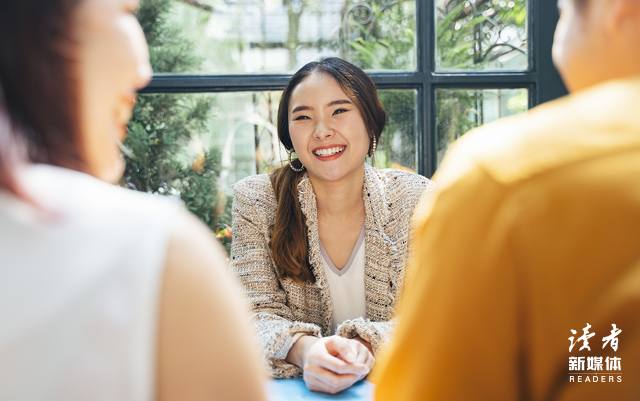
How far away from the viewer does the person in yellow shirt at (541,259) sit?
41cm

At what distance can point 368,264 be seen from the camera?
A: 1654 millimetres

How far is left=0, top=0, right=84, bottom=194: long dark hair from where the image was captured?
36cm

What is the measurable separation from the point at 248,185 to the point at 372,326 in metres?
0.75

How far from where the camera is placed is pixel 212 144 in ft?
7.36

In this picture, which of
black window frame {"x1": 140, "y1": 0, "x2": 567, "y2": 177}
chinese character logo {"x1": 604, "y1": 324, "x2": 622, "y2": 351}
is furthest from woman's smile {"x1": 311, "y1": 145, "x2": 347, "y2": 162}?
chinese character logo {"x1": 604, "y1": 324, "x2": 622, "y2": 351}

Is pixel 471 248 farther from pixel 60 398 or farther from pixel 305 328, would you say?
pixel 305 328

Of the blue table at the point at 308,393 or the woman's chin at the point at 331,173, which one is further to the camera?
the woman's chin at the point at 331,173

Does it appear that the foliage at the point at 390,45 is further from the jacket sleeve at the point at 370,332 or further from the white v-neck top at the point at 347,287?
the jacket sleeve at the point at 370,332

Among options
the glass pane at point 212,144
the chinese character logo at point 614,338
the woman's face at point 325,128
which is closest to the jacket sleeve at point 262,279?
the woman's face at point 325,128

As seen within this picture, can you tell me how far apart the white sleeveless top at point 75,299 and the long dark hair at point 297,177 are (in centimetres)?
123

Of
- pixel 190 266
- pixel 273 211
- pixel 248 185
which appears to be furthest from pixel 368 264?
pixel 190 266

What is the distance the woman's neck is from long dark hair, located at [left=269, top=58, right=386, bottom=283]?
10 centimetres

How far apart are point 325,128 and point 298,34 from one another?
734 mm

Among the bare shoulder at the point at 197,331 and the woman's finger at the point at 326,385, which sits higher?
the bare shoulder at the point at 197,331
